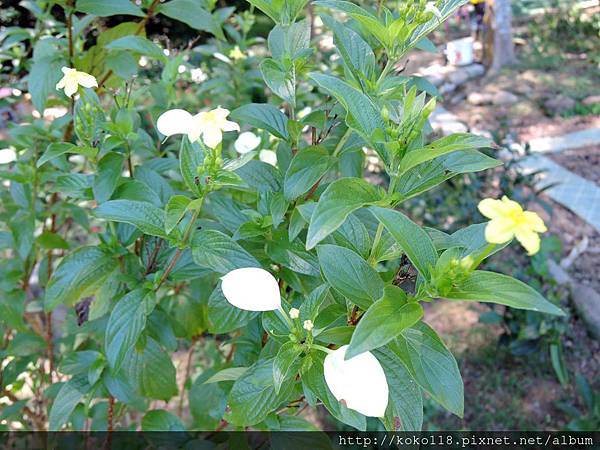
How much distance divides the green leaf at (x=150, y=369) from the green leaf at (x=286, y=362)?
1.30 ft

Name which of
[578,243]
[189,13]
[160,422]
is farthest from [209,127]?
[578,243]

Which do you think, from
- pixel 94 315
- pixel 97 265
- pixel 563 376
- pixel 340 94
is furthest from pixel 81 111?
pixel 563 376

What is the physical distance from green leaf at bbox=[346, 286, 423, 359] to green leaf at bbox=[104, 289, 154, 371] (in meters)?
0.42

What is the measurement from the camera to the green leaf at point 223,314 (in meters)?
0.89

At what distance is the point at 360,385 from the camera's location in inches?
24.1

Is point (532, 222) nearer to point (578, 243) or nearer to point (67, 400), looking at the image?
point (67, 400)

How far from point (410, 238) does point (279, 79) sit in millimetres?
378

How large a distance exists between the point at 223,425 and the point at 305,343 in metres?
0.57

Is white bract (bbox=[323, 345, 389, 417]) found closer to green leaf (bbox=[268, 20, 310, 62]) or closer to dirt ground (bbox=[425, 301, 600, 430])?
green leaf (bbox=[268, 20, 310, 62])

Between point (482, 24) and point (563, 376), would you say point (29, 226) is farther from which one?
point (482, 24)

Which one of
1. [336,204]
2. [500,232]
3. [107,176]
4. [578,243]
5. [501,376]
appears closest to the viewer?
[500,232]

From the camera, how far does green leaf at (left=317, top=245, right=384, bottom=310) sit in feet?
2.30

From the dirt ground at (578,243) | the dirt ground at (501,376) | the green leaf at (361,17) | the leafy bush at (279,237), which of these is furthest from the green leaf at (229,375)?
the dirt ground at (578,243)

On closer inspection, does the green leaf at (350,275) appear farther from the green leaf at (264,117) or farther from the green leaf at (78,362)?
the green leaf at (78,362)
